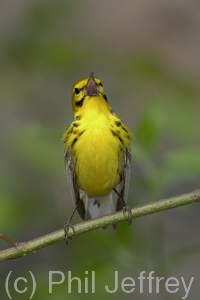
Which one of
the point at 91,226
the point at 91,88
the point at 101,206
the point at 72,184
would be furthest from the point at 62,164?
the point at 101,206

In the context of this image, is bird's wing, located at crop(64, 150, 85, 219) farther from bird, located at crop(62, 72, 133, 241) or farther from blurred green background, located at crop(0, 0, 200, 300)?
blurred green background, located at crop(0, 0, 200, 300)

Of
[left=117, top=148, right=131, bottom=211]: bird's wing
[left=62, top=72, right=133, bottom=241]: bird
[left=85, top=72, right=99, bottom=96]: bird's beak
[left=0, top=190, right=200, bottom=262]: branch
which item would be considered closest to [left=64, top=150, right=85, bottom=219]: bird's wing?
[left=62, top=72, right=133, bottom=241]: bird

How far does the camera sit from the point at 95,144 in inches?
163

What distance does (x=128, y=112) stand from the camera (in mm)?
8164

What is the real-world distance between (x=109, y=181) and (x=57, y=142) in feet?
2.65

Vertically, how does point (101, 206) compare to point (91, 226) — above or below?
above

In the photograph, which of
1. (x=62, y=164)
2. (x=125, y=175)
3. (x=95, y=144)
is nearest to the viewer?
(x=62, y=164)

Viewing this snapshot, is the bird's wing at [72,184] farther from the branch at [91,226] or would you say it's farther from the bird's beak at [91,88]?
the branch at [91,226]

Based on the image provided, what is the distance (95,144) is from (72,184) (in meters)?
0.44

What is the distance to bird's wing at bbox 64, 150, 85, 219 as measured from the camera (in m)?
4.36

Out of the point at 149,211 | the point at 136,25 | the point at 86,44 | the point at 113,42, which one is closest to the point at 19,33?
the point at 86,44

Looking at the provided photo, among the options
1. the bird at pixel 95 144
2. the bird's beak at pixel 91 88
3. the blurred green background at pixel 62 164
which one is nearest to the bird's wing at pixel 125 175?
the bird at pixel 95 144

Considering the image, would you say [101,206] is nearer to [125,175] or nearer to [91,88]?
[125,175]

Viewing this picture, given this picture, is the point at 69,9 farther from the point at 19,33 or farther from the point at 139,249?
the point at 139,249
